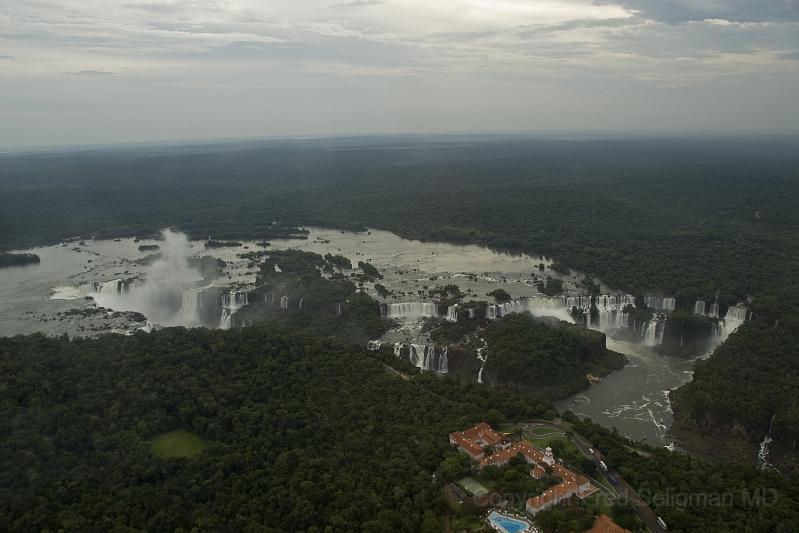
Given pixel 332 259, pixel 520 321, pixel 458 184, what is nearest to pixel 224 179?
pixel 458 184

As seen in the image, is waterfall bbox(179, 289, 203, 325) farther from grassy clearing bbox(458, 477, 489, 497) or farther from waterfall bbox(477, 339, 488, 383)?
grassy clearing bbox(458, 477, 489, 497)

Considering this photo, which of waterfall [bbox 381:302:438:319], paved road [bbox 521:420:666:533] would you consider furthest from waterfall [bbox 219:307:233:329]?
paved road [bbox 521:420:666:533]

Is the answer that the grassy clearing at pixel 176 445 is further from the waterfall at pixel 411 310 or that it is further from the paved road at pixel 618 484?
the waterfall at pixel 411 310

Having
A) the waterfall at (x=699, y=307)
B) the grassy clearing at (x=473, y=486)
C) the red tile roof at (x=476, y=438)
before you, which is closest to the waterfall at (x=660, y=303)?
the waterfall at (x=699, y=307)

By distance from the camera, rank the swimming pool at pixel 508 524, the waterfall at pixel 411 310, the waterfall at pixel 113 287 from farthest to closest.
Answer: the waterfall at pixel 113 287 → the waterfall at pixel 411 310 → the swimming pool at pixel 508 524

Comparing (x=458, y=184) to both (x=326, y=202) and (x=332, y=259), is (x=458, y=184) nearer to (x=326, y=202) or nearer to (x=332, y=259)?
(x=326, y=202)
